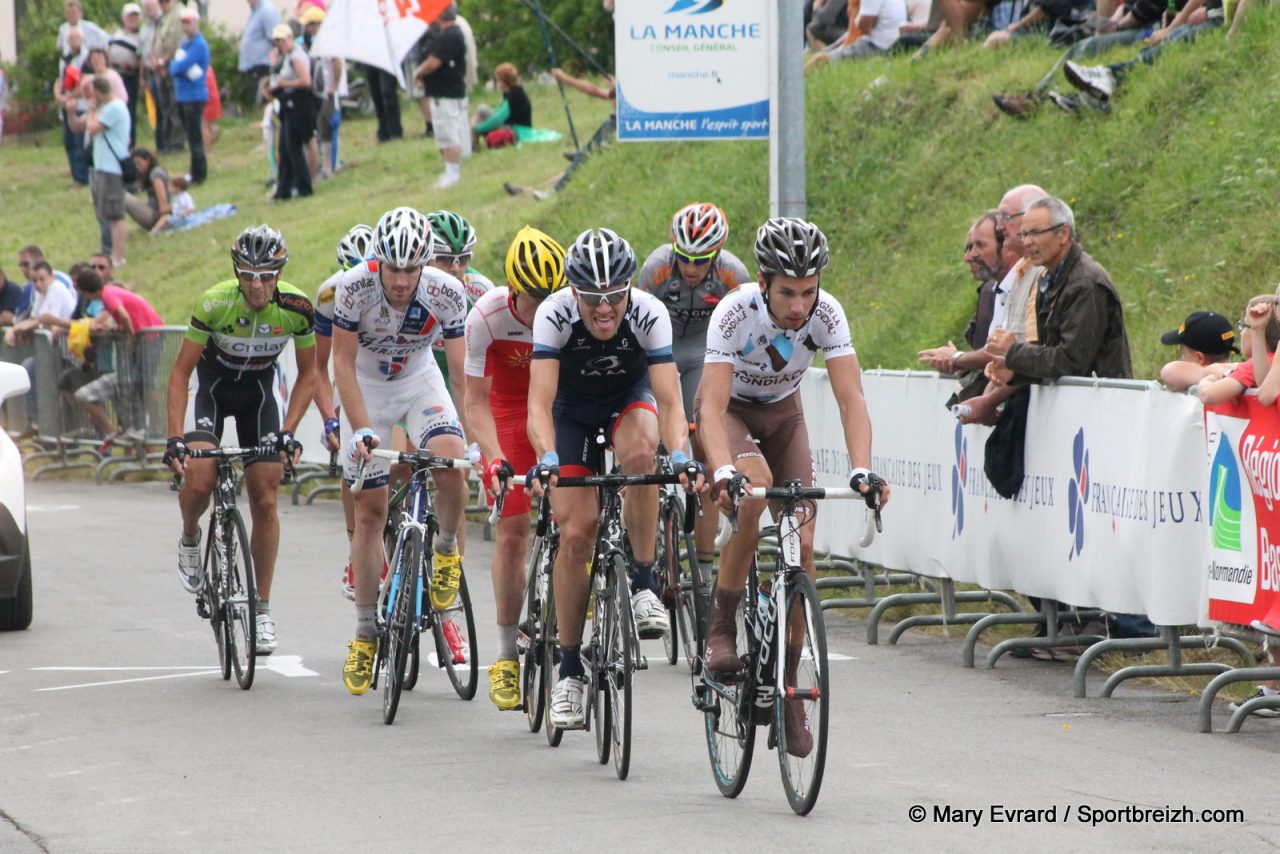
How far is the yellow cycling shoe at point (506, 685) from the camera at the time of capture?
30.5 feet

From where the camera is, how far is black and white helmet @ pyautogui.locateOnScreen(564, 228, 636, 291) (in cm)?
810

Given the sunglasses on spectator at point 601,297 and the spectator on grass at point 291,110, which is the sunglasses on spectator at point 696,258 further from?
the spectator on grass at point 291,110

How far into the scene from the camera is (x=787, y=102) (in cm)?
1439

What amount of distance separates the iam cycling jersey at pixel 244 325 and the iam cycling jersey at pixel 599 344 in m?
2.68

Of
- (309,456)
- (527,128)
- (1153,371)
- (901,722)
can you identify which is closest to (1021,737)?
(901,722)

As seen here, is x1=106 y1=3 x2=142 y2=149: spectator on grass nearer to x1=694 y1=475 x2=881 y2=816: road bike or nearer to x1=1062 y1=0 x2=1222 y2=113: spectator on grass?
x1=1062 y1=0 x2=1222 y2=113: spectator on grass

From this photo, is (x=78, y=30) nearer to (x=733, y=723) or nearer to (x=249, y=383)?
(x=249, y=383)

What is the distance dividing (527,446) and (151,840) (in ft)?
10.8

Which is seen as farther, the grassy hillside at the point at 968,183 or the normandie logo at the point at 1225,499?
the grassy hillside at the point at 968,183

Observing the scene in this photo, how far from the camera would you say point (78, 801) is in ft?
25.5

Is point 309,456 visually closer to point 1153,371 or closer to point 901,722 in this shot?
point 1153,371

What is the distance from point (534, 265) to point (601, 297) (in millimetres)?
978

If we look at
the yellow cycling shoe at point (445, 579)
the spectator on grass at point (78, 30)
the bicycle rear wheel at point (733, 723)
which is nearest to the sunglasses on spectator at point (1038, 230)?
the yellow cycling shoe at point (445, 579)

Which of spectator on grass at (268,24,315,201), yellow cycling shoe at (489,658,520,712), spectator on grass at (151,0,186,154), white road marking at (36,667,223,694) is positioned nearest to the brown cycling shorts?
yellow cycling shoe at (489,658,520,712)
